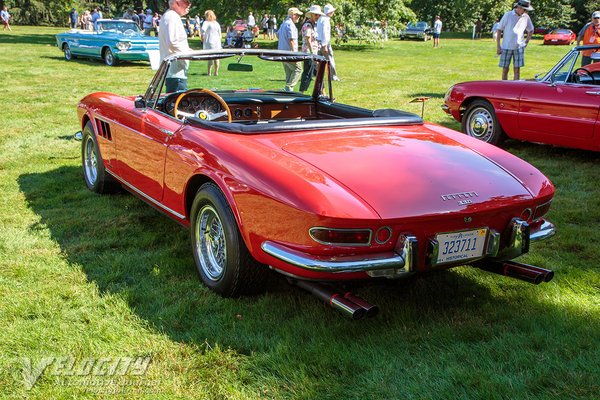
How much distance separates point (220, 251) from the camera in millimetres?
3668

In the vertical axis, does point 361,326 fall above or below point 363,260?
below

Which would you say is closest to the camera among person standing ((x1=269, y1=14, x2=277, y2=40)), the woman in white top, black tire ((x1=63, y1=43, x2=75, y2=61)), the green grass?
the green grass

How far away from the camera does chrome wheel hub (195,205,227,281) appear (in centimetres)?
364

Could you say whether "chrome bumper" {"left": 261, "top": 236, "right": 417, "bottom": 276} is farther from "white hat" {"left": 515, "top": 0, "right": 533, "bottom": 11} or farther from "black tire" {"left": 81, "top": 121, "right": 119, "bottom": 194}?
"white hat" {"left": 515, "top": 0, "right": 533, "bottom": 11}

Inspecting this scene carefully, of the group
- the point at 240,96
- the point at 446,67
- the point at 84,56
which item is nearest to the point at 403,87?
the point at 446,67

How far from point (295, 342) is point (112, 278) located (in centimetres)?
143

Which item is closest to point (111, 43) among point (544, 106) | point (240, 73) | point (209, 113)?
point (544, 106)

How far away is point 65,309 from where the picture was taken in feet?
11.5

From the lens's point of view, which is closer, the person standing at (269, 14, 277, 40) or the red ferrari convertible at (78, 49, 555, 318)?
the red ferrari convertible at (78, 49, 555, 318)

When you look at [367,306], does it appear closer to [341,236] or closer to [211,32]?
[341,236]

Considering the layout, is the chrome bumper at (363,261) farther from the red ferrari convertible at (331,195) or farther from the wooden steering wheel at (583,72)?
the wooden steering wheel at (583,72)

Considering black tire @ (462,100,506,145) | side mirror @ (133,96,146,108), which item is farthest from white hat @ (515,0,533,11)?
side mirror @ (133,96,146,108)

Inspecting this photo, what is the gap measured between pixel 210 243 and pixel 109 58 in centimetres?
1611

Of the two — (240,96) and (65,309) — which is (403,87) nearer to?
(240,96)
